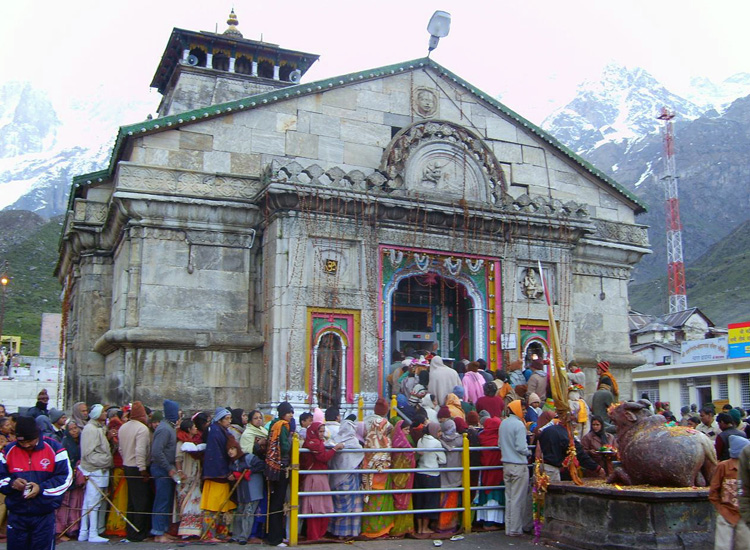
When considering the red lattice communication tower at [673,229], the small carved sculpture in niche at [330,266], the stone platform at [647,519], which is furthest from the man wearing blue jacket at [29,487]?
the red lattice communication tower at [673,229]

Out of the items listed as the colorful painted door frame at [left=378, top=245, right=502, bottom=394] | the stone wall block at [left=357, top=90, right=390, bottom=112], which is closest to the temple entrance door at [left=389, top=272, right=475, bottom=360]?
the colorful painted door frame at [left=378, top=245, right=502, bottom=394]

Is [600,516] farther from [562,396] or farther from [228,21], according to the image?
[228,21]

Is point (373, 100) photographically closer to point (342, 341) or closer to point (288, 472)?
point (342, 341)

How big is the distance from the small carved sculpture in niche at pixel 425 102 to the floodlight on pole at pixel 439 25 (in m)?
1.38

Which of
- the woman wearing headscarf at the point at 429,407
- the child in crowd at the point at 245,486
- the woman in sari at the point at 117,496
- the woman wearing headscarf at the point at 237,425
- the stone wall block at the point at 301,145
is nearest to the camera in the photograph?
the child in crowd at the point at 245,486

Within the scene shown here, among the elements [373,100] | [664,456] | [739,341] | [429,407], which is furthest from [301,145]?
[739,341]

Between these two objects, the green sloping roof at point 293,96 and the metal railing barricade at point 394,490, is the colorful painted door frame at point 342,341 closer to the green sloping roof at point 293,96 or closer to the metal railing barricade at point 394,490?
the metal railing barricade at point 394,490

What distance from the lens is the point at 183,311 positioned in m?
16.9

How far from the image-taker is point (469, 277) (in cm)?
1867

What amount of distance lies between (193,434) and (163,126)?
8281 mm

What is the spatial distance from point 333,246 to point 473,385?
4.26 meters

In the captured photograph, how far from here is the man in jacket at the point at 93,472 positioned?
1123 centimetres

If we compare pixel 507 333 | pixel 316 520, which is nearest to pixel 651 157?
pixel 507 333

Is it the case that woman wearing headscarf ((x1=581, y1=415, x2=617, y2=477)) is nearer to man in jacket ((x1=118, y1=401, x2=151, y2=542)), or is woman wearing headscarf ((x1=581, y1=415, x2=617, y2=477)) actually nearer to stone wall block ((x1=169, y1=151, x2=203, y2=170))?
A: man in jacket ((x1=118, y1=401, x2=151, y2=542))
